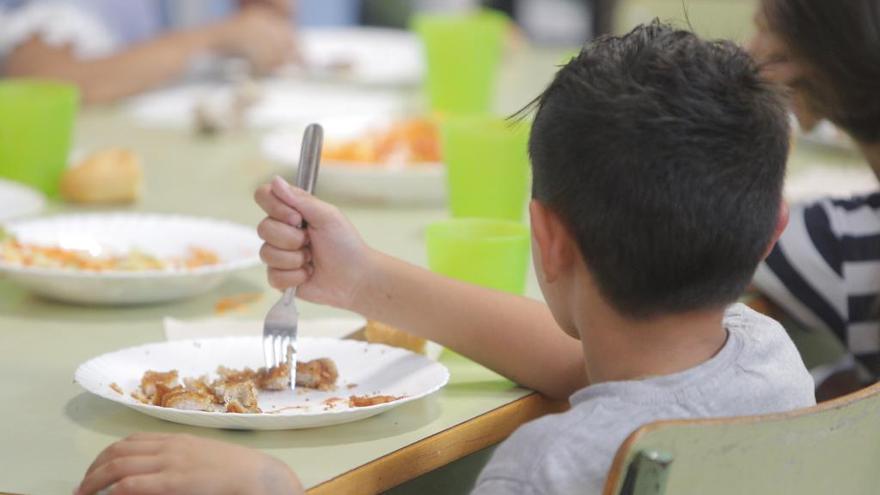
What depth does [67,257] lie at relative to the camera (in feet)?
3.99

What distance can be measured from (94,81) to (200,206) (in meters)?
0.66

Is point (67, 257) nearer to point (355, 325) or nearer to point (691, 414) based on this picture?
point (355, 325)

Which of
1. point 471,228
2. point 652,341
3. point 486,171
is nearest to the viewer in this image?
point 652,341

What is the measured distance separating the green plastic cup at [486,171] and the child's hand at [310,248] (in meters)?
0.38

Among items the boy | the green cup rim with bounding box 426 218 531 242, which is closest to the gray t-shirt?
the boy

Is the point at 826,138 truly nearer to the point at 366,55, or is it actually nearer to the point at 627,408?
the point at 366,55

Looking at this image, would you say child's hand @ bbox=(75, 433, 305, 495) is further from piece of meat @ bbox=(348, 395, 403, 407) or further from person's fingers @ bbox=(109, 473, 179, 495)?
piece of meat @ bbox=(348, 395, 403, 407)

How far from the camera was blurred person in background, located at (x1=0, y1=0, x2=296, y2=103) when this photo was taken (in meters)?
2.08

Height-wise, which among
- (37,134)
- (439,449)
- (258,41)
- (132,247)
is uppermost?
(258,41)

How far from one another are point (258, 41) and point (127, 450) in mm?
1572

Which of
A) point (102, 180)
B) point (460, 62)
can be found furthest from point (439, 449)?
point (460, 62)

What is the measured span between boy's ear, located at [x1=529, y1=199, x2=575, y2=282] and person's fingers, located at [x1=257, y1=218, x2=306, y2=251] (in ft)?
0.77

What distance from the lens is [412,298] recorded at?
3.45 feet

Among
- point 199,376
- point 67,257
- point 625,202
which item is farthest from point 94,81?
point 625,202
